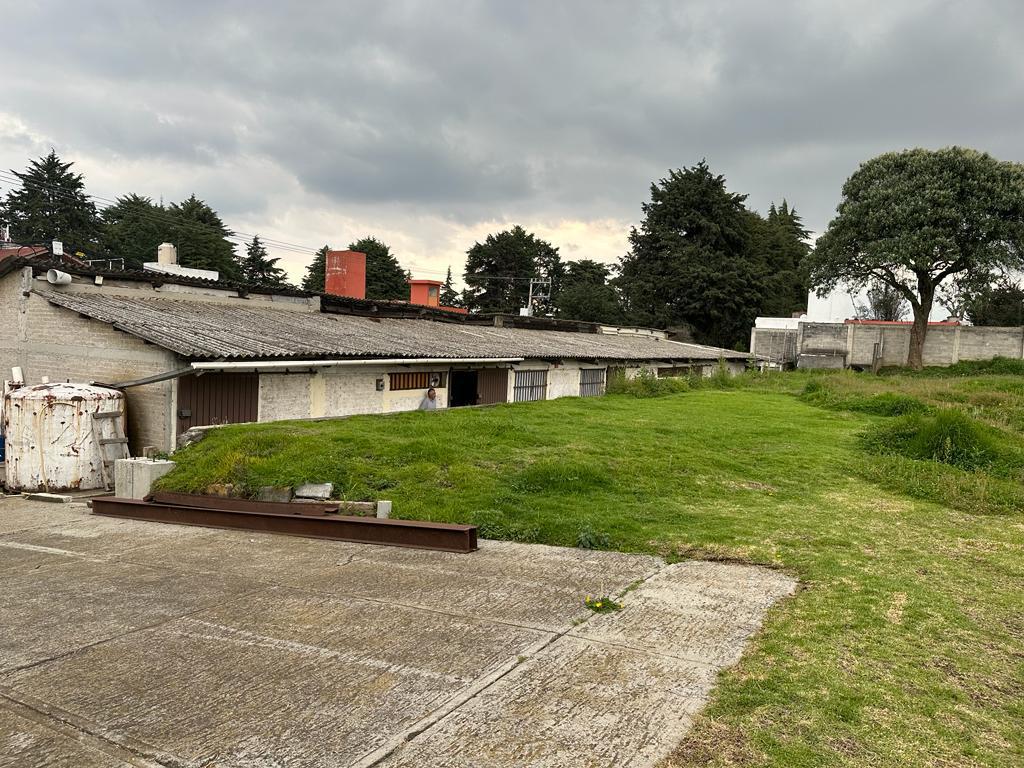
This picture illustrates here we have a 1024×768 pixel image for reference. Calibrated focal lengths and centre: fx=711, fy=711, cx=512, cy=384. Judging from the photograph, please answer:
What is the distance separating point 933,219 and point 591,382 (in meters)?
18.9

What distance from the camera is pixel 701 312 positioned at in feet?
156

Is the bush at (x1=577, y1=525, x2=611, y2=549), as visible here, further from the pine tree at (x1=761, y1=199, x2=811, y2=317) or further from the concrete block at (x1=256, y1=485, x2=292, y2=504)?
the pine tree at (x1=761, y1=199, x2=811, y2=317)

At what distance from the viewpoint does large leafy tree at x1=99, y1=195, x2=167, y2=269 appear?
5662cm

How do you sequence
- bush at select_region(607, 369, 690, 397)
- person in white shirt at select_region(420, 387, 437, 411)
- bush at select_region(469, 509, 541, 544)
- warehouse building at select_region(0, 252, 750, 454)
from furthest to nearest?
bush at select_region(607, 369, 690, 397)
person in white shirt at select_region(420, 387, 437, 411)
warehouse building at select_region(0, 252, 750, 454)
bush at select_region(469, 509, 541, 544)

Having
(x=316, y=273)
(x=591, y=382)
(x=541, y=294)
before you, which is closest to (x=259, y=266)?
(x=316, y=273)

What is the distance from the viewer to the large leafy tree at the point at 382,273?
63094mm

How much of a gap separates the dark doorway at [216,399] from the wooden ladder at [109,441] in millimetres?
1015

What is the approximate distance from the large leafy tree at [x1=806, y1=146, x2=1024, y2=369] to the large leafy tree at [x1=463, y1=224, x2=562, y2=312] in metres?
36.9

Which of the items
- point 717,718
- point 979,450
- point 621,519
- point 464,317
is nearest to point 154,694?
point 717,718

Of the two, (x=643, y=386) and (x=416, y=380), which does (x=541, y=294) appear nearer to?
(x=643, y=386)

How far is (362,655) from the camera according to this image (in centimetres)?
472

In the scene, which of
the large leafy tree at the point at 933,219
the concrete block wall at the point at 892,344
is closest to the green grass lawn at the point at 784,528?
the large leafy tree at the point at 933,219

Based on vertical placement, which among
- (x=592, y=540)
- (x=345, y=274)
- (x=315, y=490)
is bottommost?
(x=592, y=540)

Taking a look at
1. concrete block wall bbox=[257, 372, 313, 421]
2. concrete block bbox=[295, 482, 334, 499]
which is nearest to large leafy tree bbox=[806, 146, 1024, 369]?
concrete block wall bbox=[257, 372, 313, 421]
